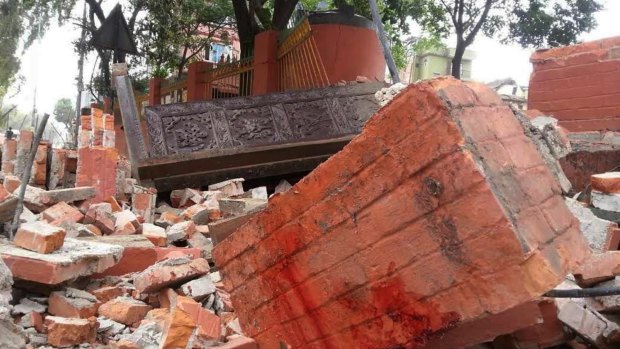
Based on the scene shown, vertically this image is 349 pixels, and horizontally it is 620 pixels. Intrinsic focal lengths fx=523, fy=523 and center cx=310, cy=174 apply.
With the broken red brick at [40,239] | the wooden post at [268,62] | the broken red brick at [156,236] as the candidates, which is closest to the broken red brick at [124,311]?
the broken red brick at [40,239]

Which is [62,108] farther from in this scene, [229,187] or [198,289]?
[198,289]

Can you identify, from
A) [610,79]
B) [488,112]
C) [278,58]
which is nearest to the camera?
[488,112]

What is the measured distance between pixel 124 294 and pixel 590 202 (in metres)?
2.95

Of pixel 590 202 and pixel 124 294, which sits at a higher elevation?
pixel 590 202

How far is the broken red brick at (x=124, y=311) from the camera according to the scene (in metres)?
2.31

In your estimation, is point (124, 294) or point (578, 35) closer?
point (124, 294)

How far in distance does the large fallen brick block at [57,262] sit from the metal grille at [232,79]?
7.15 meters

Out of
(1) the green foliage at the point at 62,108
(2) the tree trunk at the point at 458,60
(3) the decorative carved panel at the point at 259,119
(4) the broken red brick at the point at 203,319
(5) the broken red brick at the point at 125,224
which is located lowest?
(4) the broken red brick at the point at 203,319

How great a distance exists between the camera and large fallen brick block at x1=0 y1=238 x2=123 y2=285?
7.52 feet

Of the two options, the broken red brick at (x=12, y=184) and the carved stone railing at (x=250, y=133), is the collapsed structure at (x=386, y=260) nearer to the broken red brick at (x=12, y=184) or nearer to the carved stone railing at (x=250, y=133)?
the broken red brick at (x=12, y=184)

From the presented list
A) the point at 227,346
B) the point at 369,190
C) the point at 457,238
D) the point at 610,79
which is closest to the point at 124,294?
the point at 227,346

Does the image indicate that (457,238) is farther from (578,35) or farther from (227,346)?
(578,35)

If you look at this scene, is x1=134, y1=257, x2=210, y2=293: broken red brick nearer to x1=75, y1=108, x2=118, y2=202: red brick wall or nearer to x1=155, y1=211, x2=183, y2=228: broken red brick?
x1=155, y1=211, x2=183, y2=228: broken red brick

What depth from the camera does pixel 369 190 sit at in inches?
59.2
